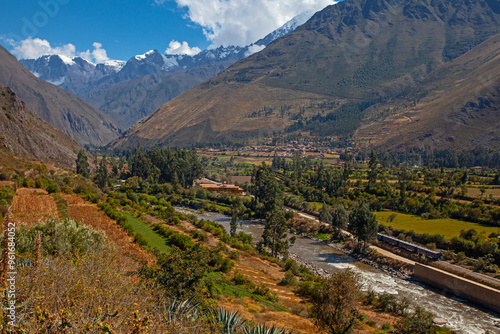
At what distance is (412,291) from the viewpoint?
1192 inches

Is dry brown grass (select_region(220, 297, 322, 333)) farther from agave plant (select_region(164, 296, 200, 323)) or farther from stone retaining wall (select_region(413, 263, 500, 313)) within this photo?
stone retaining wall (select_region(413, 263, 500, 313))

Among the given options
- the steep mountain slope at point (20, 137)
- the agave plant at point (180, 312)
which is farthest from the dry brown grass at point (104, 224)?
the steep mountain slope at point (20, 137)

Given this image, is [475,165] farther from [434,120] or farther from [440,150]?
[434,120]

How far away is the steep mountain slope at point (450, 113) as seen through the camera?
401 ft

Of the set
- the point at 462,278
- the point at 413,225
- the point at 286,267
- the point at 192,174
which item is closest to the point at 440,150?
the point at 413,225

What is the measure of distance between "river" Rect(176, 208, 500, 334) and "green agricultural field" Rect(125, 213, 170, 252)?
17208mm

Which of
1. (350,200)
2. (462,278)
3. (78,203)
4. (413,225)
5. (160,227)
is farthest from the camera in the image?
(350,200)

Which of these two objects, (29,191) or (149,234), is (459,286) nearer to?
(149,234)

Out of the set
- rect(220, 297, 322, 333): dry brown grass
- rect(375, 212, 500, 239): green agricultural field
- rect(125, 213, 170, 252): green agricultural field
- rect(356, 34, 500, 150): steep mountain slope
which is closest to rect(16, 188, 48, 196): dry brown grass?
rect(125, 213, 170, 252): green agricultural field

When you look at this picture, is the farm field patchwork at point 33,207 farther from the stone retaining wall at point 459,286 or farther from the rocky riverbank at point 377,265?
the stone retaining wall at point 459,286

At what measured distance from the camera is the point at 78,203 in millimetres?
36812

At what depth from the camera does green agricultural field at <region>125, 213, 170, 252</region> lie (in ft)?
92.8

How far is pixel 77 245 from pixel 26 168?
1537 inches

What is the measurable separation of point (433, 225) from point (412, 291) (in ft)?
61.2
